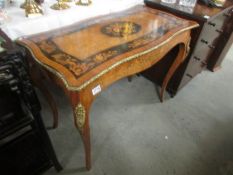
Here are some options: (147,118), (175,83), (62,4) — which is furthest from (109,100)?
(62,4)

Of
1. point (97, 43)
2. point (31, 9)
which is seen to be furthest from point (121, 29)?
point (31, 9)

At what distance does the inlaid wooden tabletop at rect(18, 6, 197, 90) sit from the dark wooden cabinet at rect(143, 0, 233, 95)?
0.38 feet

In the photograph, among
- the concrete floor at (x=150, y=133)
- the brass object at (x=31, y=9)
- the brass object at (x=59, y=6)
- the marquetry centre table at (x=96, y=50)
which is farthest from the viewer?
the concrete floor at (x=150, y=133)

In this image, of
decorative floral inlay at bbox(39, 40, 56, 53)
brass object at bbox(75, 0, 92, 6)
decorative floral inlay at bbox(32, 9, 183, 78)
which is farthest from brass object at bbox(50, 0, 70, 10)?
decorative floral inlay at bbox(39, 40, 56, 53)

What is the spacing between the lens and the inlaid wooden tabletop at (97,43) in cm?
71

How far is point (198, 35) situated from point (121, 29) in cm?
60

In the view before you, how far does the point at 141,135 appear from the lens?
1.32m

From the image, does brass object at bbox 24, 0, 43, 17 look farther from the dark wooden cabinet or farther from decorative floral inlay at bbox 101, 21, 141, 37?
the dark wooden cabinet

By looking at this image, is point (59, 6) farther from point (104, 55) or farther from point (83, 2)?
point (104, 55)

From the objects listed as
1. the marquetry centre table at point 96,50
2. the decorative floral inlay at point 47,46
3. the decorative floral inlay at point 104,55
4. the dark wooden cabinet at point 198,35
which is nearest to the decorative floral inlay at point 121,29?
the marquetry centre table at point 96,50

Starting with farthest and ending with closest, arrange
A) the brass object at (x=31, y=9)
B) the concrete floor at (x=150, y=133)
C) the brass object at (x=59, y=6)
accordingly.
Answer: the concrete floor at (x=150, y=133) < the brass object at (x=59, y=6) < the brass object at (x=31, y=9)

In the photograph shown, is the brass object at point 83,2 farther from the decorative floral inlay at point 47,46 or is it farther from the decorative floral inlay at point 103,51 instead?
the decorative floral inlay at point 47,46

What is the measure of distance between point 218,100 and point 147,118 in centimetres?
77

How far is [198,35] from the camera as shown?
1259 mm
